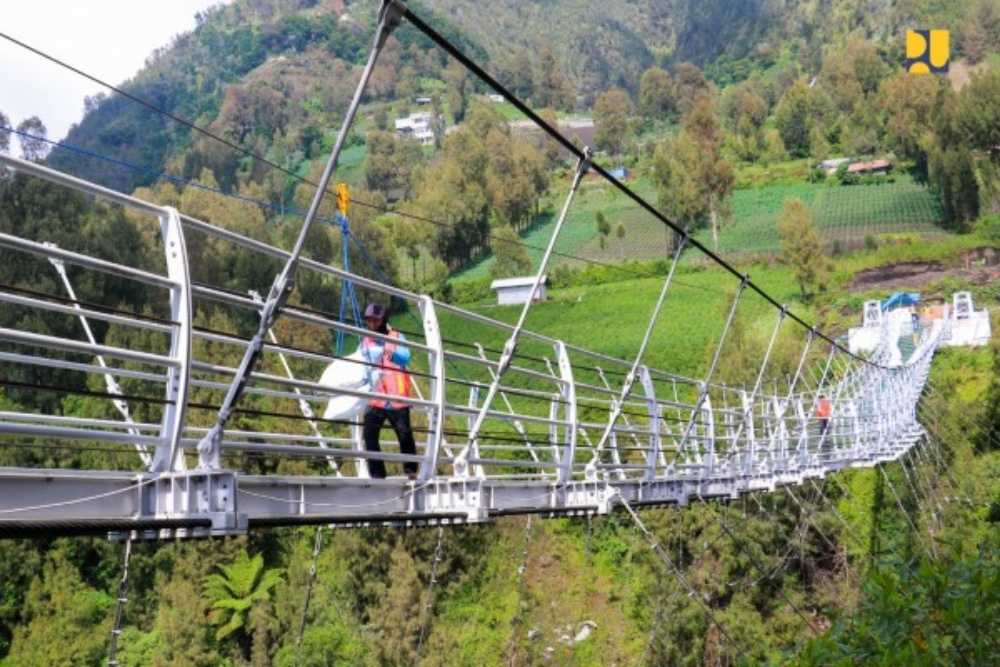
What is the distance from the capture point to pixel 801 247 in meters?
30.7

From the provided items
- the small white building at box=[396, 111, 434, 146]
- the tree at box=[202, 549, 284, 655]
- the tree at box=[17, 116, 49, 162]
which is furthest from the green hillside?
the tree at box=[17, 116, 49, 162]

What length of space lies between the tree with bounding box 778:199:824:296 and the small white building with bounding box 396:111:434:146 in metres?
32.4

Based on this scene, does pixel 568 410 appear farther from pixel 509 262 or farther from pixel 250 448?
pixel 509 262

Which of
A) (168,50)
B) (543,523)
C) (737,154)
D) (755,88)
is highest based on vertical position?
(168,50)

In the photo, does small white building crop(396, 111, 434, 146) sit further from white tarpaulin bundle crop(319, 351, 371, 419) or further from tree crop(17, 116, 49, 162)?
white tarpaulin bundle crop(319, 351, 371, 419)

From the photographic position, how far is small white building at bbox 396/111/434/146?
63.0 metres

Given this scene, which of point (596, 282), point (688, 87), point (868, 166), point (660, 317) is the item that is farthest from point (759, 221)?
point (688, 87)

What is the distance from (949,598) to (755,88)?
57.8 meters

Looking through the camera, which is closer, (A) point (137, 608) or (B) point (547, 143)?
(A) point (137, 608)

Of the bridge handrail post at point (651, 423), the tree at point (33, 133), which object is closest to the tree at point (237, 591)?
the bridge handrail post at point (651, 423)

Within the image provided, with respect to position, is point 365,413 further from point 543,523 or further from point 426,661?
point 543,523

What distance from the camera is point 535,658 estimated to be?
18.6m

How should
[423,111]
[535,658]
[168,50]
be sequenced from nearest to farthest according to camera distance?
[535,658] → [423,111] → [168,50]

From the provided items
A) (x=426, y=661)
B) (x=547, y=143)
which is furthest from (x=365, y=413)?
(x=547, y=143)
